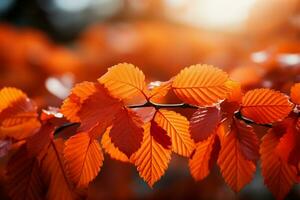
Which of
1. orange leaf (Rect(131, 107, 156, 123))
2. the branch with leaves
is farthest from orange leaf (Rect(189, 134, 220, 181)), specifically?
orange leaf (Rect(131, 107, 156, 123))

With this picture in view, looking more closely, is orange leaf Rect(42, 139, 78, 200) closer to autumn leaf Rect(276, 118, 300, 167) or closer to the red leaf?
the red leaf

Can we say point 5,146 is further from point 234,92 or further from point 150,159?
point 234,92

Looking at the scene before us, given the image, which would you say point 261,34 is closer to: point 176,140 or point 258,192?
point 258,192

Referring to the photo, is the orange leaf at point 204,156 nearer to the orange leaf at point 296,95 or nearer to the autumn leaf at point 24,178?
the orange leaf at point 296,95

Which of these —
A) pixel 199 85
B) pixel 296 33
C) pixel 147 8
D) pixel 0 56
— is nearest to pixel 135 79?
pixel 199 85

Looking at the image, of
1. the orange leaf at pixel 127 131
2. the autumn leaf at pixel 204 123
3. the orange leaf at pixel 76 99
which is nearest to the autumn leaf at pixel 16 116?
the orange leaf at pixel 76 99

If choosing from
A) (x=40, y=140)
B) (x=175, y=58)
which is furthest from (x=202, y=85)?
(x=175, y=58)
